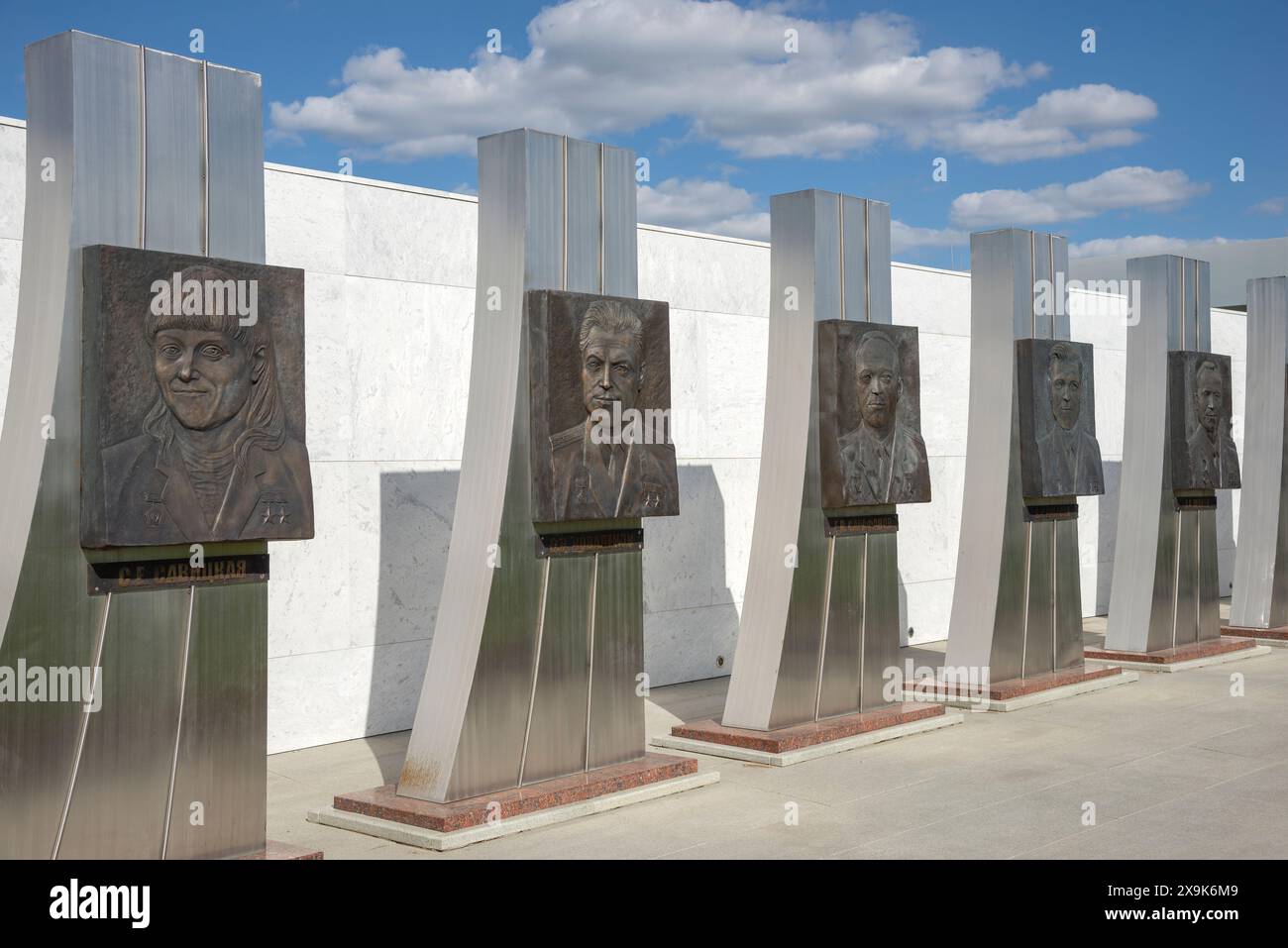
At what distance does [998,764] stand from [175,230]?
21.5ft

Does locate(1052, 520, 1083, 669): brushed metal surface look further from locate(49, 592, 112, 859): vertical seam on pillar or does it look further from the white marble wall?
locate(49, 592, 112, 859): vertical seam on pillar

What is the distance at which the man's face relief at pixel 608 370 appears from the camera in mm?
8367

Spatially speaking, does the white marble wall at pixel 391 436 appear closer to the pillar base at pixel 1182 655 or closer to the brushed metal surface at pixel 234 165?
the brushed metal surface at pixel 234 165

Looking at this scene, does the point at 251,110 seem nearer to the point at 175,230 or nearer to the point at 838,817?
the point at 175,230

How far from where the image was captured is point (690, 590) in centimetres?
1360

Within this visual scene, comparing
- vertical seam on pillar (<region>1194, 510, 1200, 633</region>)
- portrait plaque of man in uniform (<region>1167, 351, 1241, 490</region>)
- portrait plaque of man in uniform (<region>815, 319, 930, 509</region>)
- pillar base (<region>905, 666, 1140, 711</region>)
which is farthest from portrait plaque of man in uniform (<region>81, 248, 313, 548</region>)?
vertical seam on pillar (<region>1194, 510, 1200, 633</region>)

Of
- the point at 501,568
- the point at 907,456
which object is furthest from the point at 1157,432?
the point at 501,568

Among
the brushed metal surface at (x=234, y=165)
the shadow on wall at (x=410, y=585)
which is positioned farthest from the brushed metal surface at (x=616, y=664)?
the brushed metal surface at (x=234, y=165)

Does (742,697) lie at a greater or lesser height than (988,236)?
lesser

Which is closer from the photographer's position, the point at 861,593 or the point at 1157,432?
the point at 861,593

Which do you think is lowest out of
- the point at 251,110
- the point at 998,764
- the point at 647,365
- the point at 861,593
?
the point at 998,764

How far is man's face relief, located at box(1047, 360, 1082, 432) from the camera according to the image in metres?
12.6

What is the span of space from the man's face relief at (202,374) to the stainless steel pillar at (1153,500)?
1015 cm
